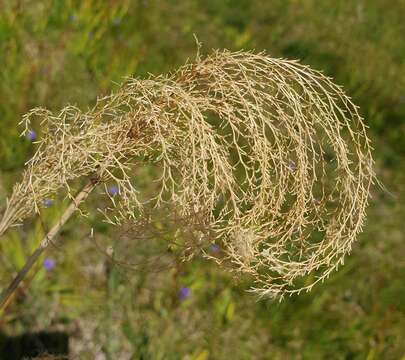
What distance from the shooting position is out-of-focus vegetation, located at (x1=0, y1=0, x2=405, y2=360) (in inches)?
89.7

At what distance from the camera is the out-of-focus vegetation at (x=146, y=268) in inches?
89.7

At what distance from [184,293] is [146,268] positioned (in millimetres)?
175

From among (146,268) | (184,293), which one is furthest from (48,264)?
(184,293)

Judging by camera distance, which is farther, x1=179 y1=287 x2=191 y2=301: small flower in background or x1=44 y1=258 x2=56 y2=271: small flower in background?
x1=179 y1=287 x2=191 y2=301: small flower in background

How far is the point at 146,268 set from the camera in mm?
2367

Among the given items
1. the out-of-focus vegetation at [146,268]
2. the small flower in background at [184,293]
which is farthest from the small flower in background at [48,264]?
the small flower in background at [184,293]

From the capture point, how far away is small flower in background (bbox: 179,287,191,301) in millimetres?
2410

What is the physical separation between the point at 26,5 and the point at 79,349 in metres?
2.19

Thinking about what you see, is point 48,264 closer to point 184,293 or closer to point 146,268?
point 146,268

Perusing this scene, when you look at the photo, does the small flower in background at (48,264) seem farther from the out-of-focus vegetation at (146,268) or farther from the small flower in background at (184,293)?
the small flower in background at (184,293)

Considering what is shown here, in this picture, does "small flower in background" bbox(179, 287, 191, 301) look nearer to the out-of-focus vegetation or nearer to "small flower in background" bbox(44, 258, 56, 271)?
the out-of-focus vegetation

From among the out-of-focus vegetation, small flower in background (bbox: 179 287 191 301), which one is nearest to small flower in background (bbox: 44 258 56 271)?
the out-of-focus vegetation

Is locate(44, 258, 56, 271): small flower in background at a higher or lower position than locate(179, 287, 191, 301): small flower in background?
higher

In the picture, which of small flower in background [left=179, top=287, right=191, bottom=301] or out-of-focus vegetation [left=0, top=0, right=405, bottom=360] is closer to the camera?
out-of-focus vegetation [left=0, top=0, right=405, bottom=360]
